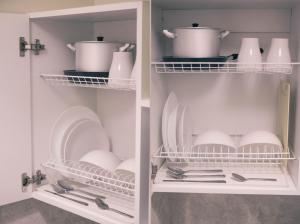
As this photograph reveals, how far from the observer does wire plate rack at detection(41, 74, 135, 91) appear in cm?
146

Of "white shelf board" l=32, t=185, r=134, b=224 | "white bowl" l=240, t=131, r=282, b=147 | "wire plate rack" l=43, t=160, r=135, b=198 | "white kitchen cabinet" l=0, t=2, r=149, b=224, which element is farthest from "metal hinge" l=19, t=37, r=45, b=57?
"white bowl" l=240, t=131, r=282, b=147

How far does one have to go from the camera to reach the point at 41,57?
63.9 inches

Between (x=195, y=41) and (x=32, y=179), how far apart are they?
837mm

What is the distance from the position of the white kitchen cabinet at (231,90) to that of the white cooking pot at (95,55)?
193 mm

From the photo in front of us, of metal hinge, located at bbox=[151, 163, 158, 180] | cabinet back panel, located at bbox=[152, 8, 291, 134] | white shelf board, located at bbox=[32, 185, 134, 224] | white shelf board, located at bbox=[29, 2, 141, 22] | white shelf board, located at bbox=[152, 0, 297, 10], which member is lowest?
white shelf board, located at bbox=[32, 185, 134, 224]

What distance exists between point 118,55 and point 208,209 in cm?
83

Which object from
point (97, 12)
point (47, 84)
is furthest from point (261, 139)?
point (47, 84)

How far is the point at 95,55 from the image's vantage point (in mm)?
1539

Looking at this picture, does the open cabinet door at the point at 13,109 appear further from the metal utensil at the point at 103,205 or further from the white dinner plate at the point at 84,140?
the metal utensil at the point at 103,205

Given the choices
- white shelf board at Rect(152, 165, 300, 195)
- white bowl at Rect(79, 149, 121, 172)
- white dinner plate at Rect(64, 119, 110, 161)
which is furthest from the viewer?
white dinner plate at Rect(64, 119, 110, 161)

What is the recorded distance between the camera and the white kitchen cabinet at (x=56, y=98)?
1.36 metres

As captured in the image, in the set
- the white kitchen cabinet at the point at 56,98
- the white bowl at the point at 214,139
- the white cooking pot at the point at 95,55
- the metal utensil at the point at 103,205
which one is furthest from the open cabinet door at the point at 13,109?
the white bowl at the point at 214,139

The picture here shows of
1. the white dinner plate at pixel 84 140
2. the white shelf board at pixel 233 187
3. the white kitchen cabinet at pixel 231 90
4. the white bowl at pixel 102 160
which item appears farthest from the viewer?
the white dinner plate at pixel 84 140

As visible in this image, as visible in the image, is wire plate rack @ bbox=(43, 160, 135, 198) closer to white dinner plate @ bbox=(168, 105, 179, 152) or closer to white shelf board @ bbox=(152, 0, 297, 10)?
white dinner plate @ bbox=(168, 105, 179, 152)
